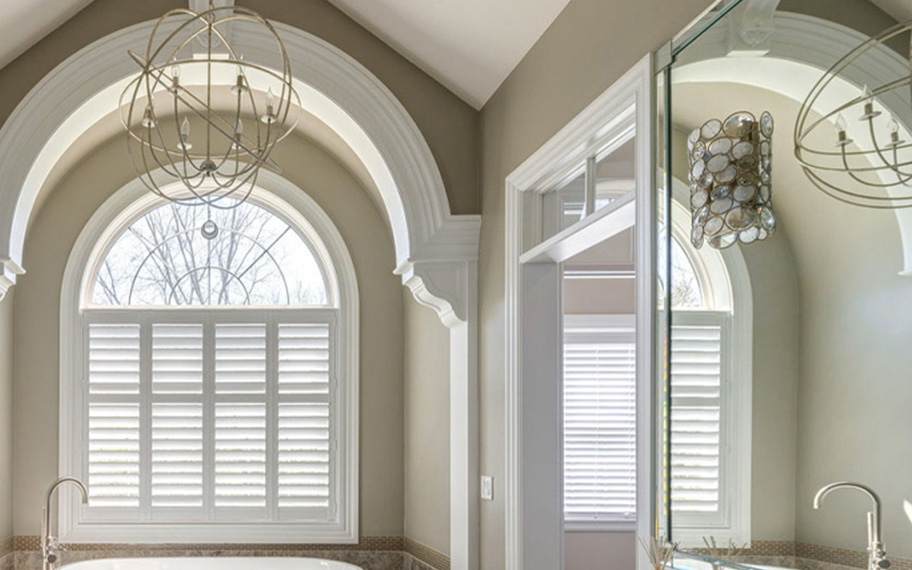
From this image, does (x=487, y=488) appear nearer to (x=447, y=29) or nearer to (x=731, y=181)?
(x=447, y=29)

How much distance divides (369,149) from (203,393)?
5.96ft

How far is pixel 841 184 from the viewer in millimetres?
1557

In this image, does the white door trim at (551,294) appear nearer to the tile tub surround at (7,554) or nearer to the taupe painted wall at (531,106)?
the taupe painted wall at (531,106)

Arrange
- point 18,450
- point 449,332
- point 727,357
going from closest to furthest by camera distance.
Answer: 1. point 727,357
2. point 449,332
3. point 18,450

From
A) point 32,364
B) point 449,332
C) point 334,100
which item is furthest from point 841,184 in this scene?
point 32,364

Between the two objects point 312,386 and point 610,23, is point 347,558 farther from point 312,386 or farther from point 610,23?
point 610,23

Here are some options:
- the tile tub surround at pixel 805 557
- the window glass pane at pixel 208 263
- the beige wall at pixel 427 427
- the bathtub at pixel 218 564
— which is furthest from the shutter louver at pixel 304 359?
the tile tub surround at pixel 805 557

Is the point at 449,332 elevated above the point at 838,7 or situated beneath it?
situated beneath

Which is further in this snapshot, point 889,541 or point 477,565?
point 477,565

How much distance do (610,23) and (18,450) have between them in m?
3.91

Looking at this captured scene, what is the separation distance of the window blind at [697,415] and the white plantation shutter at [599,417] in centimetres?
400

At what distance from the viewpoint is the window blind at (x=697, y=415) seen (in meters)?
2.00

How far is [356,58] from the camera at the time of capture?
170 inches

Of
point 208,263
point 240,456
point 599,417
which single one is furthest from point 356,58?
point 599,417
